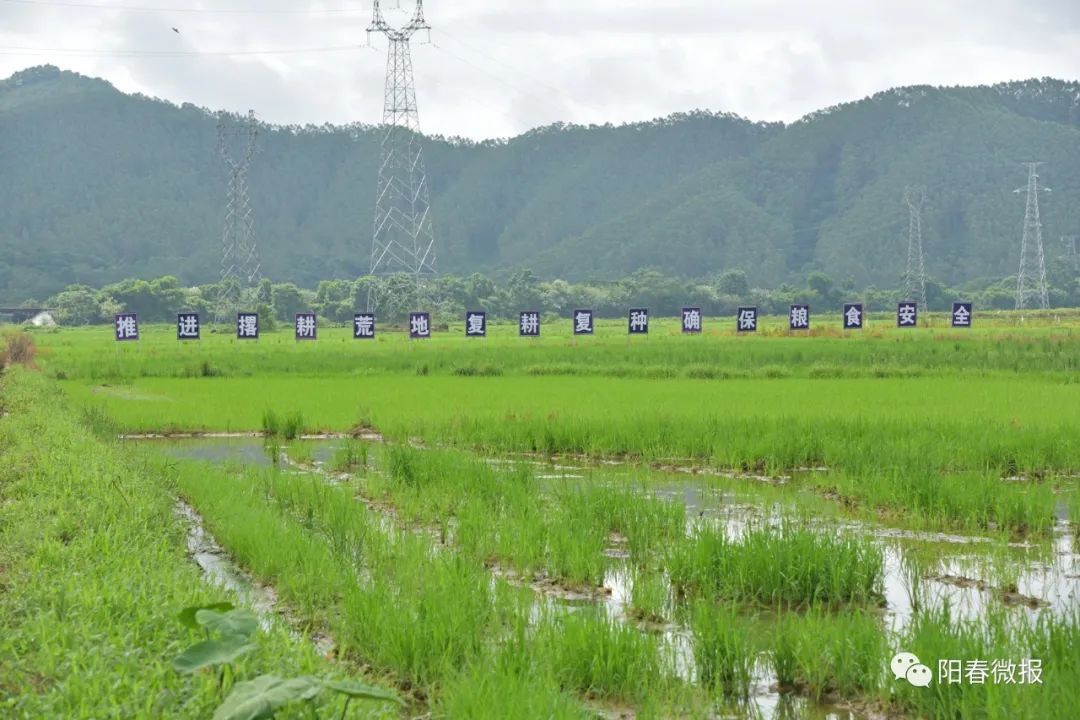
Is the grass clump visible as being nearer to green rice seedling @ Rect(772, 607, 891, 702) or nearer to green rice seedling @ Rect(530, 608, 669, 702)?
green rice seedling @ Rect(530, 608, 669, 702)

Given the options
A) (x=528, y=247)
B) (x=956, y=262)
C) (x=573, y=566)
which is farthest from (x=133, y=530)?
(x=528, y=247)

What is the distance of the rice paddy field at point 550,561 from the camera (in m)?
4.16

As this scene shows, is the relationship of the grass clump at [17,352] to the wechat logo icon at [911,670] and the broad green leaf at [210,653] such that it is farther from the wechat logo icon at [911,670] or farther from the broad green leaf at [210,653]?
the wechat logo icon at [911,670]

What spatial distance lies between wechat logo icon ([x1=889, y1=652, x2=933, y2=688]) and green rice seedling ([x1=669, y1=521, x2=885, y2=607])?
1.43 meters

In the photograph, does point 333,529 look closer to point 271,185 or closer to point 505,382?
point 505,382

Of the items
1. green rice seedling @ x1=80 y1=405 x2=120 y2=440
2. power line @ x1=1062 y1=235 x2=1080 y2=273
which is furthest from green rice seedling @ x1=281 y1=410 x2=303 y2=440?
power line @ x1=1062 y1=235 x2=1080 y2=273

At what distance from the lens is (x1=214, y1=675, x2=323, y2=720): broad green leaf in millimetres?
3045

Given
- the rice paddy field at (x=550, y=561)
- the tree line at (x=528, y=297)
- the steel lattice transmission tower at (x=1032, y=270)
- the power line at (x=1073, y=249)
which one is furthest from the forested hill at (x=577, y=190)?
the rice paddy field at (x=550, y=561)

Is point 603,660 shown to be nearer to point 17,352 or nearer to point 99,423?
point 99,423

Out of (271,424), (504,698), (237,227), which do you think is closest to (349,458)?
(271,424)

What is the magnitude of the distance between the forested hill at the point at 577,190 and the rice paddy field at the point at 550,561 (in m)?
83.3

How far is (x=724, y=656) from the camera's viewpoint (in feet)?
16.0

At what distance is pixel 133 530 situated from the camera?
647cm
